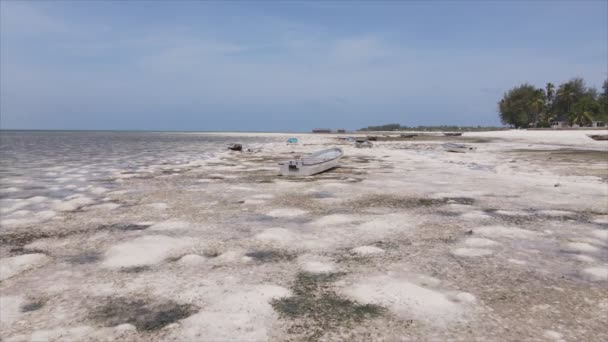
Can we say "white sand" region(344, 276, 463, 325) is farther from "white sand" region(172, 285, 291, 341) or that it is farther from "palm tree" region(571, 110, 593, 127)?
"palm tree" region(571, 110, 593, 127)

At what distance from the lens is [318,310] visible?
12.9 ft

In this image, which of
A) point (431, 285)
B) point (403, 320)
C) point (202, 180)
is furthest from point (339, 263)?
point (202, 180)

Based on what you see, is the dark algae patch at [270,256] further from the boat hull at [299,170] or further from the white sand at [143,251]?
the boat hull at [299,170]

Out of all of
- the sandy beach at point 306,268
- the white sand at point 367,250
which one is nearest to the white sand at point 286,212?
the sandy beach at point 306,268

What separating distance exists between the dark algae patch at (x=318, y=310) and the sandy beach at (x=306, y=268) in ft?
0.06

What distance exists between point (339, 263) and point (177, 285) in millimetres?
2092

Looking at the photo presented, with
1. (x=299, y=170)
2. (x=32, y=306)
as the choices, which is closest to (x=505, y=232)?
(x=32, y=306)

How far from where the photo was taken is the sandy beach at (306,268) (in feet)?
11.8

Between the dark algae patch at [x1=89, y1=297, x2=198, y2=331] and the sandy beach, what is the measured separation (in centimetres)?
2

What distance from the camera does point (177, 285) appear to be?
4.57 meters

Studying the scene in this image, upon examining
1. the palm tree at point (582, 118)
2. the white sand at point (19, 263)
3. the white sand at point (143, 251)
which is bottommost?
the white sand at point (143, 251)

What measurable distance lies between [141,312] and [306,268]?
206 cm

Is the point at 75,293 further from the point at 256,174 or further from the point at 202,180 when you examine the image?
the point at 256,174

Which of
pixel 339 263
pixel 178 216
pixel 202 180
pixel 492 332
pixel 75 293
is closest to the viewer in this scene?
pixel 492 332
